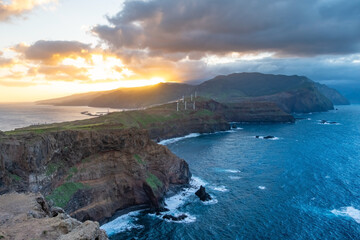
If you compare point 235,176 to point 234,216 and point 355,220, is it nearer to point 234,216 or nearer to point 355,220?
point 234,216

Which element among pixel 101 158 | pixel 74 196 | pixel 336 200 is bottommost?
pixel 336 200

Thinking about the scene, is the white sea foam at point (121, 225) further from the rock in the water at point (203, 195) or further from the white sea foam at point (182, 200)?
the rock in the water at point (203, 195)

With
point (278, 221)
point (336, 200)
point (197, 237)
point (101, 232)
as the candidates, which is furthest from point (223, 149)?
point (101, 232)

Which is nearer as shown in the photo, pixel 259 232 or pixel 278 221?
pixel 259 232

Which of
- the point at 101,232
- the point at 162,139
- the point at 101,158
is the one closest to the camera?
the point at 101,232

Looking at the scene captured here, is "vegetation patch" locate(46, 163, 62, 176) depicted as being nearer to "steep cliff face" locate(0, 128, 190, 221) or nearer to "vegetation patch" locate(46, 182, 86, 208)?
"steep cliff face" locate(0, 128, 190, 221)

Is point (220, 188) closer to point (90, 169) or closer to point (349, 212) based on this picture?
point (349, 212)

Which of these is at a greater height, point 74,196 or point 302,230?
point 74,196
